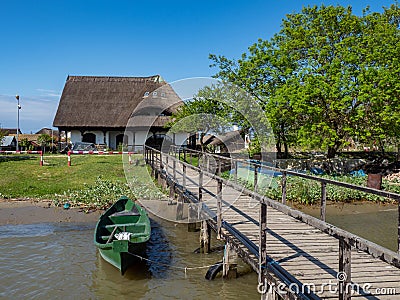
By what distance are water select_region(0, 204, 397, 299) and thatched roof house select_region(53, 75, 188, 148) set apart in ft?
62.3

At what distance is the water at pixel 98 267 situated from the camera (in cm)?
777

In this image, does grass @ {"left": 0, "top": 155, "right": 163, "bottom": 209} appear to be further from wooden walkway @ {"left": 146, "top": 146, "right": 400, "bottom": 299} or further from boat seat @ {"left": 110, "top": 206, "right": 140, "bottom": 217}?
wooden walkway @ {"left": 146, "top": 146, "right": 400, "bottom": 299}

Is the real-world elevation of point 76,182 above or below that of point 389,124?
below

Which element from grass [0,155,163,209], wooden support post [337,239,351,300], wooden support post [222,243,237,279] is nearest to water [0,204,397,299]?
wooden support post [222,243,237,279]

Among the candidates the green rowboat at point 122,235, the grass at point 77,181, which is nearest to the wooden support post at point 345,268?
the green rowboat at point 122,235

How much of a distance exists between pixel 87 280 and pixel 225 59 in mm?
17454

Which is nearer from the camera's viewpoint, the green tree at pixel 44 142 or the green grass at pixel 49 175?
the green grass at pixel 49 175

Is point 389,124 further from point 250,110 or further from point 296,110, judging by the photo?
point 250,110

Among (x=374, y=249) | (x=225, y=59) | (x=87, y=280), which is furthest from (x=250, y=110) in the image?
(x=374, y=249)

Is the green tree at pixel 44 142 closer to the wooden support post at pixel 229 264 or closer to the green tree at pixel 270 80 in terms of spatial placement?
the green tree at pixel 270 80

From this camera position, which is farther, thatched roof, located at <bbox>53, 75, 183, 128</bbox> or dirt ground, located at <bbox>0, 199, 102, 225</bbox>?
A: thatched roof, located at <bbox>53, 75, 183, 128</bbox>

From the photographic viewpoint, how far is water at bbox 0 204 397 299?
25.5 ft

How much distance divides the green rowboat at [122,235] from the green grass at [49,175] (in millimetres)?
6731

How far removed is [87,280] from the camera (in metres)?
8.48
